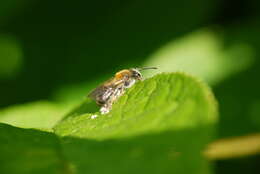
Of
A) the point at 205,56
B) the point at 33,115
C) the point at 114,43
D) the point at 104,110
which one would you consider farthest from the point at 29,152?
the point at 205,56

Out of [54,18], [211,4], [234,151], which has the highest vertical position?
[54,18]

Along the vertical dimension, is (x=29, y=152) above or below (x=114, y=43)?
below

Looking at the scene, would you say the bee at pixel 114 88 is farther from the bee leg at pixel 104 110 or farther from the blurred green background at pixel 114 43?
the blurred green background at pixel 114 43

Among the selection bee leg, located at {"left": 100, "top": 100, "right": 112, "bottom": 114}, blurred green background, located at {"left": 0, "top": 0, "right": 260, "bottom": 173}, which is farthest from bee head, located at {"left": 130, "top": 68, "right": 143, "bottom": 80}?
blurred green background, located at {"left": 0, "top": 0, "right": 260, "bottom": 173}

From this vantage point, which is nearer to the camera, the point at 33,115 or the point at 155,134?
the point at 155,134

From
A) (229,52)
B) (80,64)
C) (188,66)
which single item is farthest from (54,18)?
(229,52)

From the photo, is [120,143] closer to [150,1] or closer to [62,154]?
[62,154]

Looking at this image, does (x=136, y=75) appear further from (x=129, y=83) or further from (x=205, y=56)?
(x=205, y=56)
